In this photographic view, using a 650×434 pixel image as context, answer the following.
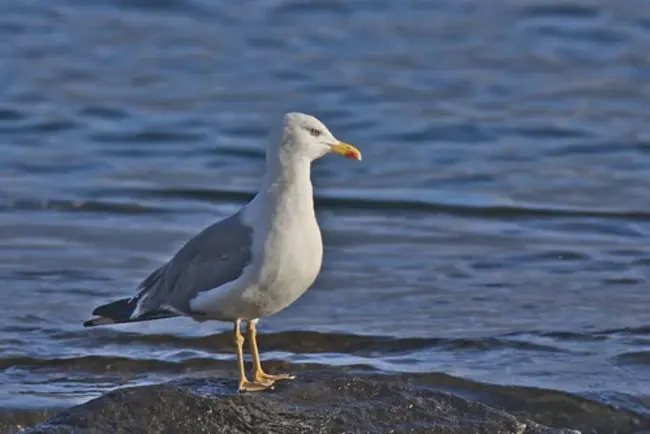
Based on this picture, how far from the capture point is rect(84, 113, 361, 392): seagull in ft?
23.1

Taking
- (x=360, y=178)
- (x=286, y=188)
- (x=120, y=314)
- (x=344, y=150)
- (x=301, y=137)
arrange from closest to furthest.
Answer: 1. (x=286, y=188)
2. (x=301, y=137)
3. (x=344, y=150)
4. (x=120, y=314)
5. (x=360, y=178)

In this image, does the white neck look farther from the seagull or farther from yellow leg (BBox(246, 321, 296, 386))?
yellow leg (BBox(246, 321, 296, 386))

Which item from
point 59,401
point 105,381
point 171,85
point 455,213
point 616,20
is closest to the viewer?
point 59,401

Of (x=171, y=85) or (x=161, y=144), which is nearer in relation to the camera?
(x=161, y=144)

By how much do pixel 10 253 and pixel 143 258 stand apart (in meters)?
0.93

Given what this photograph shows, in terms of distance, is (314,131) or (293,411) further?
(314,131)

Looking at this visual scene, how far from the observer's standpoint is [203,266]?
736 centimetres

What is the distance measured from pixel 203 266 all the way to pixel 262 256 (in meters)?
0.43

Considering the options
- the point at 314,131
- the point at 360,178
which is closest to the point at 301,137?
the point at 314,131

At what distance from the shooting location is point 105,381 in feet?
27.7

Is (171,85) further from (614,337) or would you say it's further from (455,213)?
(614,337)

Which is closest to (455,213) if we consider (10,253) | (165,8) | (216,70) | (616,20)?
(10,253)

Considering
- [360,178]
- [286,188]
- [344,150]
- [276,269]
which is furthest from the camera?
[360,178]

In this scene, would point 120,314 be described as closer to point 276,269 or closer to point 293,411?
point 276,269
